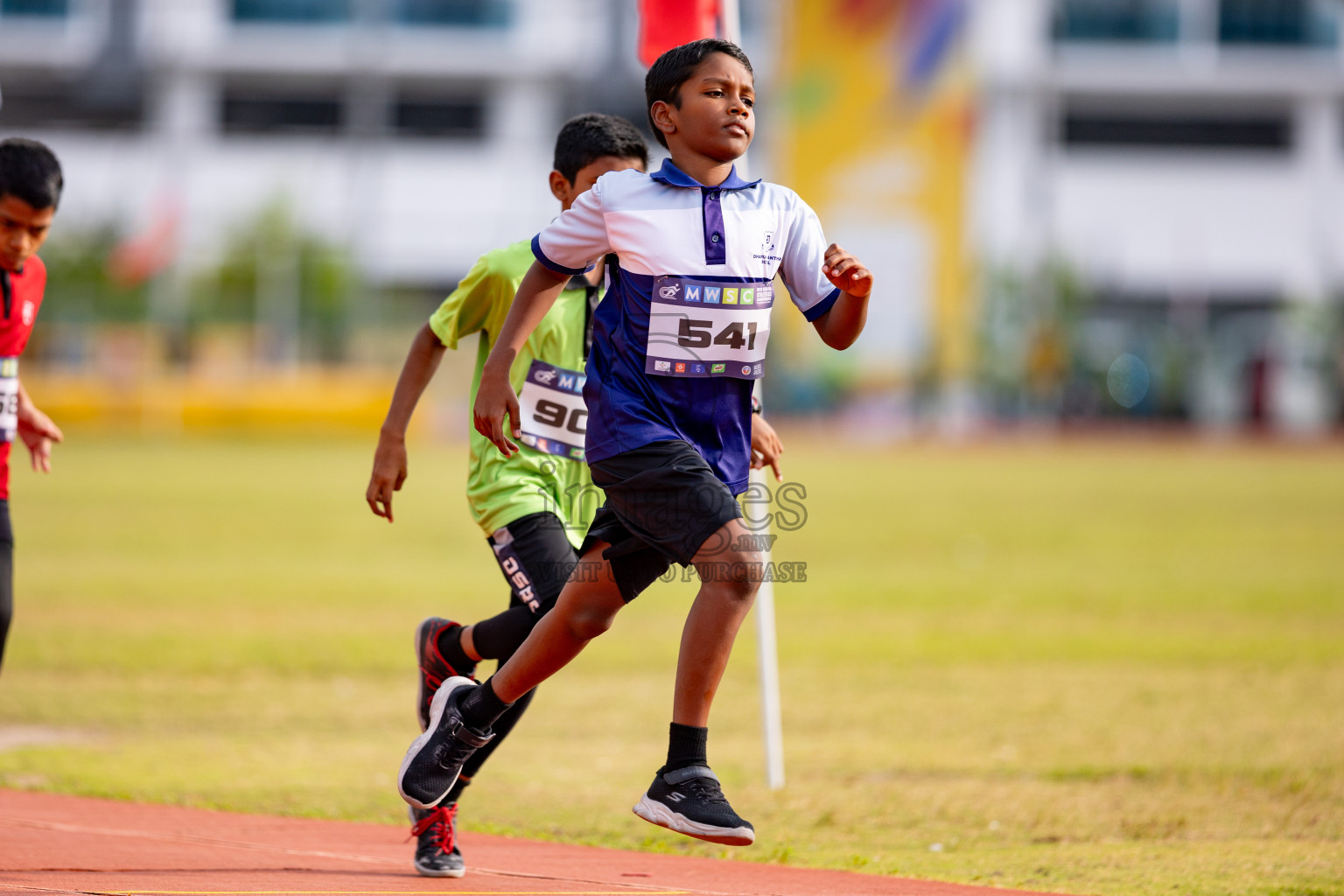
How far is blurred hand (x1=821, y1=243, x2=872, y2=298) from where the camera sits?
3.47 metres

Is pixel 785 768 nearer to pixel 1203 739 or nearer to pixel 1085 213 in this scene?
pixel 1203 739

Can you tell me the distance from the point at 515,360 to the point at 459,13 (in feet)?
158

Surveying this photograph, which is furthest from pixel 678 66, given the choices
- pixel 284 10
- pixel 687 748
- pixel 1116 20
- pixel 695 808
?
pixel 1116 20

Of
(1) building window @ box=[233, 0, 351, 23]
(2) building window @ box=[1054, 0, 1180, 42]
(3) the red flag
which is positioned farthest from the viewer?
(2) building window @ box=[1054, 0, 1180, 42]

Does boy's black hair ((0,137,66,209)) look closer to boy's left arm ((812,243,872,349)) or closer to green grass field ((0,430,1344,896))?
green grass field ((0,430,1344,896))

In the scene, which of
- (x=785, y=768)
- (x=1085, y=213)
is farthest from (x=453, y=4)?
(x=785, y=768)

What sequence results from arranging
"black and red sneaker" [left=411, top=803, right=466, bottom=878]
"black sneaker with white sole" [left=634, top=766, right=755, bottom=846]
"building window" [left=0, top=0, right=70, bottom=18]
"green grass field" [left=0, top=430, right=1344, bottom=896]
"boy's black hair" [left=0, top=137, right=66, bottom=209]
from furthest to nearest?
1. "building window" [left=0, top=0, right=70, bottom=18]
2. "green grass field" [left=0, top=430, right=1344, bottom=896]
3. "boy's black hair" [left=0, top=137, right=66, bottom=209]
4. "black and red sneaker" [left=411, top=803, right=466, bottom=878]
5. "black sneaker with white sole" [left=634, top=766, right=755, bottom=846]

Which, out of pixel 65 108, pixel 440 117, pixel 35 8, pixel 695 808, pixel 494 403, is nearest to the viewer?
pixel 695 808

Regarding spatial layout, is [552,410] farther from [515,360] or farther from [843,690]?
[843,690]

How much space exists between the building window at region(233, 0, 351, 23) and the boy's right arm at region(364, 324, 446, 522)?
158 feet

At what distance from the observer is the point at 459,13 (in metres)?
49.8

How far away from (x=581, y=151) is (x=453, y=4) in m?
48.4

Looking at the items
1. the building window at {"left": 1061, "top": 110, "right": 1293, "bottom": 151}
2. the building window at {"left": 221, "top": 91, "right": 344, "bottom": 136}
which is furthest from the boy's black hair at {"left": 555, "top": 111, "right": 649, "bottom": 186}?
the building window at {"left": 1061, "top": 110, "right": 1293, "bottom": 151}

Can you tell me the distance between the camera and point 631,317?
143 inches
